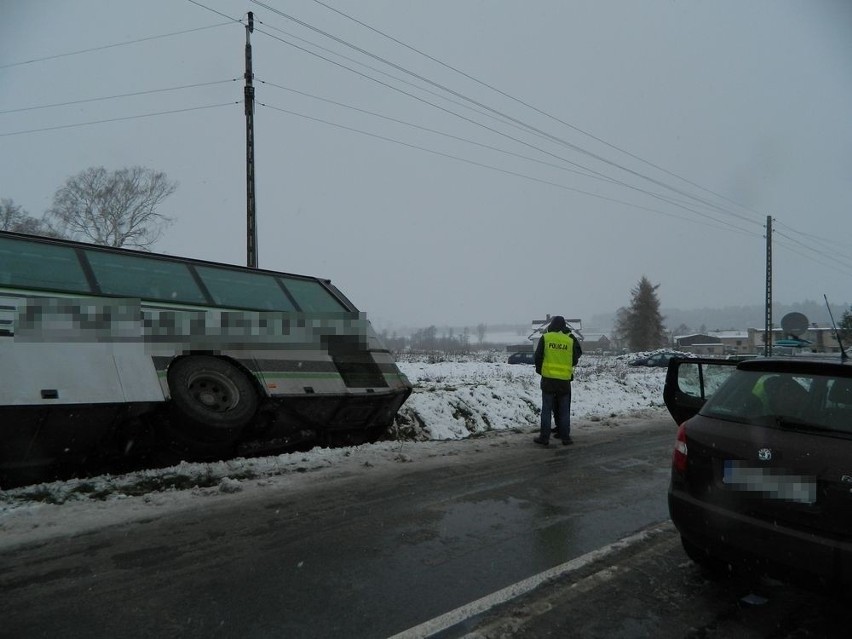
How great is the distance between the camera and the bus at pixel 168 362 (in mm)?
4770

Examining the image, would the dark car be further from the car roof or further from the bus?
the bus

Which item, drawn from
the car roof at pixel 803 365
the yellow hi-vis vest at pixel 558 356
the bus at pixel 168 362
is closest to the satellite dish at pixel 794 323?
the yellow hi-vis vest at pixel 558 356

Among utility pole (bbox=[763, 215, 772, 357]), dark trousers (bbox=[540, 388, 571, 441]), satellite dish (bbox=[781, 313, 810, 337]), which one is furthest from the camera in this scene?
utility pole (bbox=[763, 215, 772, 357])

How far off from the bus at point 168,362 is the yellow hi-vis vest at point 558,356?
2.13m

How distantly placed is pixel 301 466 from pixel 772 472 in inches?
185

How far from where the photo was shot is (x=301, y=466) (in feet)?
20.8

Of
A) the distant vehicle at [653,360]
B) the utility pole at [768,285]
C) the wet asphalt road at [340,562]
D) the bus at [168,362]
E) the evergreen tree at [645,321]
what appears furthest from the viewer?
the evergreen tree at [645,321]

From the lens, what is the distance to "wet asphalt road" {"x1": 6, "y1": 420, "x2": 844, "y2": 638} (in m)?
3.01

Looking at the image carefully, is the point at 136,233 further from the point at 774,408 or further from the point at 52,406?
the point at 774,408

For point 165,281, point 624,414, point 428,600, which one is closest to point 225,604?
point 428,600

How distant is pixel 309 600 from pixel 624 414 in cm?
1040

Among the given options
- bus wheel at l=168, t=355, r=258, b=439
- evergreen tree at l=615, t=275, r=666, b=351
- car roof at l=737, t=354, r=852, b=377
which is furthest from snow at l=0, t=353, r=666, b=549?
evergreen tree at l=615, t=275, r=666, b=351

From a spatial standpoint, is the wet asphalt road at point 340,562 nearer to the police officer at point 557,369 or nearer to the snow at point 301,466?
the snow at point 301,466

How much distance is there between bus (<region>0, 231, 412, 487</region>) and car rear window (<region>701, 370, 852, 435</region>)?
4.29 meters
